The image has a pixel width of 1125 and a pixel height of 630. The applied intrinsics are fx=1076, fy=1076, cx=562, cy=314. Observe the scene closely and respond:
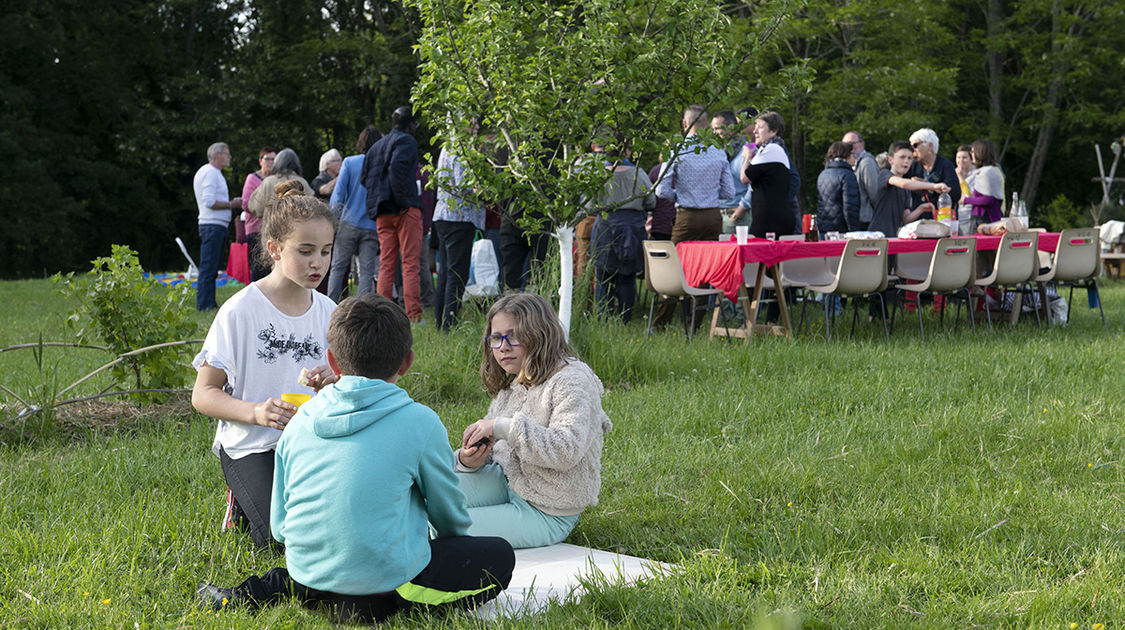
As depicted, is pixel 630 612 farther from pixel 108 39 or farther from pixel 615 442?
pixel 108 39

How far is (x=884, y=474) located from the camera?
5.19m

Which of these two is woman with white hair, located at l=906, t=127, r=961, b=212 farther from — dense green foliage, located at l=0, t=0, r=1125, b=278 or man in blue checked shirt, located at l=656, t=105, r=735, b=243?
dense green foliage, located at l=0, t=0, r=1125, b=278

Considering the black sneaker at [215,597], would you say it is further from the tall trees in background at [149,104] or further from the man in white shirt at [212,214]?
the tall trees in background at [149,104]

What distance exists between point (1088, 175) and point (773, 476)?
1198 inches

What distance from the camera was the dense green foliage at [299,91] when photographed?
23219mm

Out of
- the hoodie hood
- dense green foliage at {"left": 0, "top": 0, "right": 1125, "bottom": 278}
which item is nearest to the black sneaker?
the hoodie hood

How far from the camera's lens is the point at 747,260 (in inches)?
370

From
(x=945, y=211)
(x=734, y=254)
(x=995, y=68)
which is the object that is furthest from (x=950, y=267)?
(x=995, y=68)

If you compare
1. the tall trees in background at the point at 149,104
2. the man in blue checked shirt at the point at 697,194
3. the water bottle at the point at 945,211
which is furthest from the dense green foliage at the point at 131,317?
the tall trees in background at the point at 149,104

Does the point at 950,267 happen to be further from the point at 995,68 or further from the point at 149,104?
the point at 149,104

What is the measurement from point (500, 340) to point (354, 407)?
106 cm

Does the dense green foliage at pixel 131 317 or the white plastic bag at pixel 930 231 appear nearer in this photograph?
the dense green foliage at pixel 131 317

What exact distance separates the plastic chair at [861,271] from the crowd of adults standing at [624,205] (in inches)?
43.1

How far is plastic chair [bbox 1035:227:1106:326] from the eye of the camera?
35.7ft
